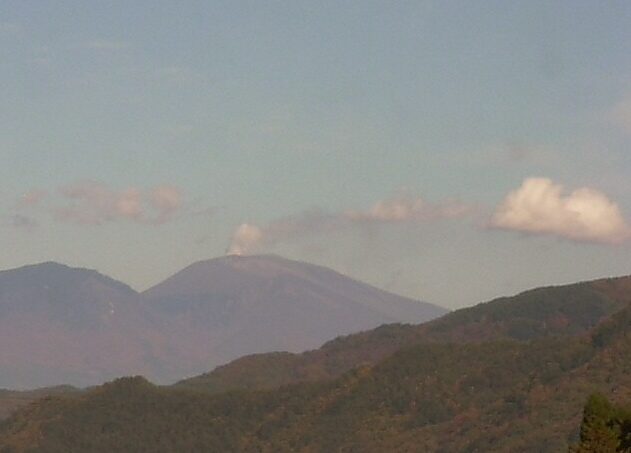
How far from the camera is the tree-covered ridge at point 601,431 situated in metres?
116

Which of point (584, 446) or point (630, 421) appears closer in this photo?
point (584, 446)

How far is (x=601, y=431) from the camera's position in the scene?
117 meters

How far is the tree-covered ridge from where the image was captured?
116 meters

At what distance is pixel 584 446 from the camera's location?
11506cm

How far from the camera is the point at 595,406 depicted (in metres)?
119

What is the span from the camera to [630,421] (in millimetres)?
122562

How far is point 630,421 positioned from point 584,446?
9.82 metres

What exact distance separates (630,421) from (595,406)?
20.3ft

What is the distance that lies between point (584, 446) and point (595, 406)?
5190 mm
